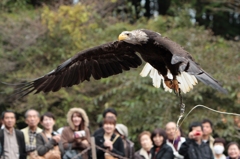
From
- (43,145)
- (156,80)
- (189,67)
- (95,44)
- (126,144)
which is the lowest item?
(126,144)

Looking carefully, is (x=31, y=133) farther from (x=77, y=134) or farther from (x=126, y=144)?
(x=126, y=144)

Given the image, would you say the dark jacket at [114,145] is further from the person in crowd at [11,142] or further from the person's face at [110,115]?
the person in crowd at [11,142]

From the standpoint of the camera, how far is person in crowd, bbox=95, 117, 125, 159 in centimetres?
888

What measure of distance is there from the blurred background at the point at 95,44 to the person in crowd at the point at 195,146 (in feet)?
7.11

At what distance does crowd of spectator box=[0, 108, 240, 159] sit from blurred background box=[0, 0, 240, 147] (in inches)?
90.3

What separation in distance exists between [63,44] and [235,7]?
3.60 metres

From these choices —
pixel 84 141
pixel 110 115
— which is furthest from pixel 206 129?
pixel 84 141

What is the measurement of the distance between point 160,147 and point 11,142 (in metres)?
1.86

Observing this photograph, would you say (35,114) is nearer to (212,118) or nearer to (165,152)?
(165,152)

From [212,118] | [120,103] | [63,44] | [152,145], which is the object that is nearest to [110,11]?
[63,44]

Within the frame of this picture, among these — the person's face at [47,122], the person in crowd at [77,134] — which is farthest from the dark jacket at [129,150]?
the person's face at [47,122]

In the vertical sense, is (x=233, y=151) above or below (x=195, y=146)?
below

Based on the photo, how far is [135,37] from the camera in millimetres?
8102

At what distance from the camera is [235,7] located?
14688 millimetres
